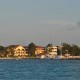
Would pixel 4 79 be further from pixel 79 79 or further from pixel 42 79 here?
pixel 79 79

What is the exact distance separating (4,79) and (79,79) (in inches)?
392

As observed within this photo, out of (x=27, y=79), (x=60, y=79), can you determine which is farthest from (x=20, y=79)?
(x=60, y=79)

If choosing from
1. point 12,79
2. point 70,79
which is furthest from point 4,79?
point 70,79

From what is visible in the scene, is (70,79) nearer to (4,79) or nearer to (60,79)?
(60,79)

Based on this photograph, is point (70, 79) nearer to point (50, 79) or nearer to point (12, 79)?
point (50, 79)

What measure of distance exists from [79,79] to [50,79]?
13.9 feet

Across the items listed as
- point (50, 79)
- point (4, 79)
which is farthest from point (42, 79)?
point (4, 79)

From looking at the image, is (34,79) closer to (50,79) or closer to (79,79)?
(50,79)

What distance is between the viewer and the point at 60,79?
2402 inches

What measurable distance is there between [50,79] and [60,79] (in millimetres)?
1320

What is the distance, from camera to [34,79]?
6128 cm

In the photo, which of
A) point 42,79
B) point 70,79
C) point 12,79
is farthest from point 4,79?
point 70,79

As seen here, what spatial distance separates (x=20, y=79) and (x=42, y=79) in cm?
291

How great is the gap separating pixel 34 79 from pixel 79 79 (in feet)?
20.4
